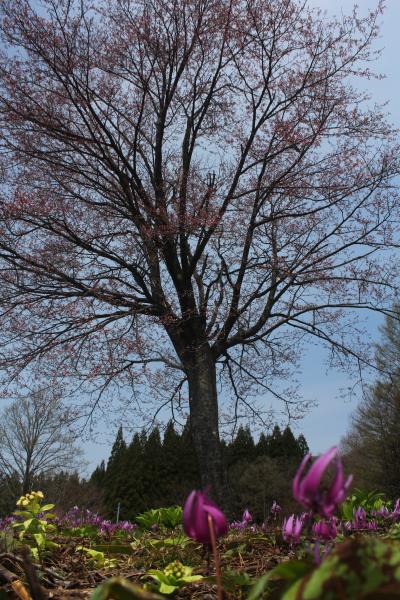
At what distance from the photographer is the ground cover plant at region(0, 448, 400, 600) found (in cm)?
68

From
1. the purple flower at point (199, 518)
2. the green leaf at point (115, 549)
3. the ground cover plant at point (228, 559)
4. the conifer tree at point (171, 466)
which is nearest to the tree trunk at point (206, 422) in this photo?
the ground cover plant at point (228, 559)

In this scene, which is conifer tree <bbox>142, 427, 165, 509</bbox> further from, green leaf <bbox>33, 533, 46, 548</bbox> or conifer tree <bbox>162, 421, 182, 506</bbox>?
green leaf <bbox>33, 533, 46, 548</bbox>

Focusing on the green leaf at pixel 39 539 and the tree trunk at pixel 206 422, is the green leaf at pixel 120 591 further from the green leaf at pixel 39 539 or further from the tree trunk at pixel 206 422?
the tree trunk at pixel 206 422

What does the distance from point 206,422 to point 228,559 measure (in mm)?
4524

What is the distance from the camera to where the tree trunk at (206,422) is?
6402 mm

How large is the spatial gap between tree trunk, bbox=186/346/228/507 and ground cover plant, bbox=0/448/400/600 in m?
2.57

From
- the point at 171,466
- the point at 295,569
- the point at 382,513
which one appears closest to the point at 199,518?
the point at 295,569

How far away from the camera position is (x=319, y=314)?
27.3ft

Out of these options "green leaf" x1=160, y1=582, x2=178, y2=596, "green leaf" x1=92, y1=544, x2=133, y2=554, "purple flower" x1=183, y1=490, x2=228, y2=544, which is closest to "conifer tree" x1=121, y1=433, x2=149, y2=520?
"green leaf" x1=92, y1=544, x2=133, y2=554

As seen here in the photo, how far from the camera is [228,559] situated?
213cm

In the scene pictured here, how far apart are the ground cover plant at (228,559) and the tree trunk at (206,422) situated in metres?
2.57

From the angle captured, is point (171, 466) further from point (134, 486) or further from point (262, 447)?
point (262, 447)

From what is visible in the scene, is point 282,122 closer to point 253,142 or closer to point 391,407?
point 253,142

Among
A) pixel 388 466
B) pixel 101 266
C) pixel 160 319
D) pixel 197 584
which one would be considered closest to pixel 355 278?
pixel 160 319
